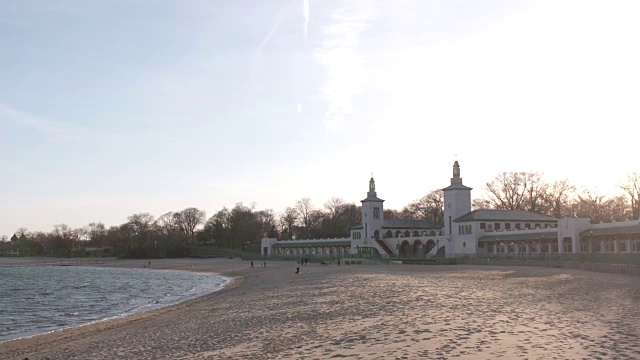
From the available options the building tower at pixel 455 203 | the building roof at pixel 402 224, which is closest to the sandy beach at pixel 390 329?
the building tower at pixel 455 203

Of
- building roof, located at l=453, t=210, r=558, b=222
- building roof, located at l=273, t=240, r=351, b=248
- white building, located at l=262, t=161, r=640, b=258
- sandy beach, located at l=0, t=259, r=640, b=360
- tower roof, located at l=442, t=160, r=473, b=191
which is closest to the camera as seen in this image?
sandy beach, located at l=0, t=259, r=640, b=360

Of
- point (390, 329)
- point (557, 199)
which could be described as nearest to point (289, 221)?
point (557, 199)

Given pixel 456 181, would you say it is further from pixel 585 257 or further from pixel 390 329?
pixel 390 329

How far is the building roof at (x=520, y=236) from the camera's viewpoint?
5824cm

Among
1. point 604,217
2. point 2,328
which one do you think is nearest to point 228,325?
point 2,328

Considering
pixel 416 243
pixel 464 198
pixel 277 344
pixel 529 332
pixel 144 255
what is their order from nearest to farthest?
1. pixel 529 332
2. pixel 277 344
3. pixel 464 198
4. pixel 416 243
5. pixel 144 255

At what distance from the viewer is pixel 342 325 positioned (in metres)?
17.6

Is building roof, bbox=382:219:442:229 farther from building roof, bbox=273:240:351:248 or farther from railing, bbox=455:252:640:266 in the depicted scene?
railing, bbox=455:252:640:266

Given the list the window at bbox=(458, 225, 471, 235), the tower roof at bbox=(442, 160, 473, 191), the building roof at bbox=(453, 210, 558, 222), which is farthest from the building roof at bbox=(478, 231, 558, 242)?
the tower roof at bbox=(442, 160, 473, 191)

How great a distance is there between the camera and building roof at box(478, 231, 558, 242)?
191ft

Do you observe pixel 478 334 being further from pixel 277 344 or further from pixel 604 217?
pixel 604 217

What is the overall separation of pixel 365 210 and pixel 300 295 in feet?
207

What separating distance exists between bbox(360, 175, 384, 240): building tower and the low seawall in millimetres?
30307

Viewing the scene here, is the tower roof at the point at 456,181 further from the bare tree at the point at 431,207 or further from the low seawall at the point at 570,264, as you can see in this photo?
the bare tree at the point at 431,207
